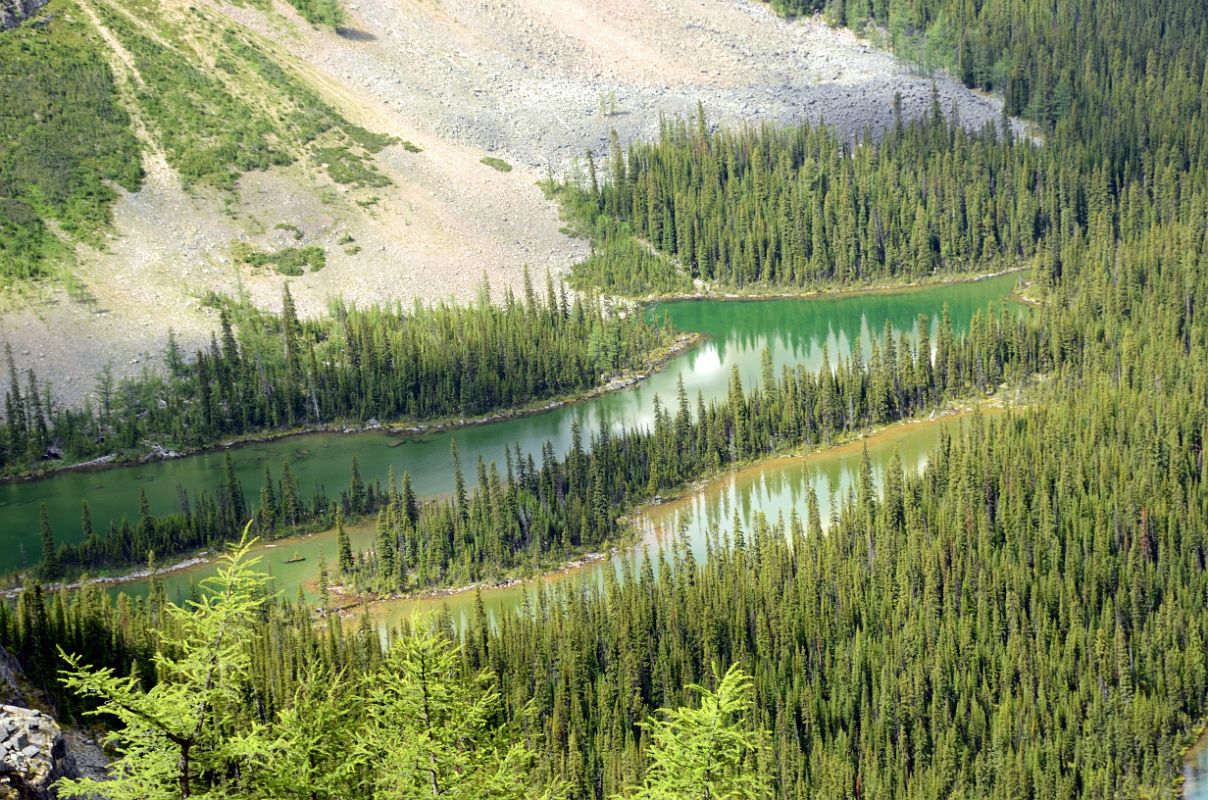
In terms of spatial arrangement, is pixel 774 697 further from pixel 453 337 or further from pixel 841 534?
pixel 453 337

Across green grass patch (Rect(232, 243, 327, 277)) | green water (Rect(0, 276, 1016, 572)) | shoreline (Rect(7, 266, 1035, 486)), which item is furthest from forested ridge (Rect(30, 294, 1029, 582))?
green grass patch (Rect(232, 243, 327, 277))

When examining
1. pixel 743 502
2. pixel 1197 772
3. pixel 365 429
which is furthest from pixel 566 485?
pixel 1197 772

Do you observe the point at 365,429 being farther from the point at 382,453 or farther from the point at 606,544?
the point at 606,544

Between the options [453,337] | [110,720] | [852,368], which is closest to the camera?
[110,720]

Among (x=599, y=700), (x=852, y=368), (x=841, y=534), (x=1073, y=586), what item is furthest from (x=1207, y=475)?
(x=599, y=700)

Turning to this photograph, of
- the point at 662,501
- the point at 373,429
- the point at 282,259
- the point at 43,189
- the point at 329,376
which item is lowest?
the point at 662,501

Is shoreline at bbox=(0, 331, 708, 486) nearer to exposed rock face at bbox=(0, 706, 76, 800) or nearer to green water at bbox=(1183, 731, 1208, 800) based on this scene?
green water at bbox=(1183, 731, 1208, 800)

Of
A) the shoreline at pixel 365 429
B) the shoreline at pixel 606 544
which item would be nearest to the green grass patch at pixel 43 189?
the shoreline at pixel 365 429
